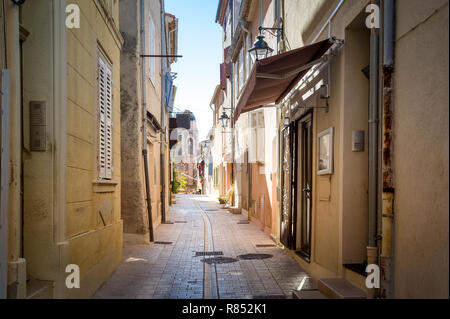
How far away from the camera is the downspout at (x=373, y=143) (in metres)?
4.86

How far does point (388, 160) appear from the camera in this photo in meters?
4.19

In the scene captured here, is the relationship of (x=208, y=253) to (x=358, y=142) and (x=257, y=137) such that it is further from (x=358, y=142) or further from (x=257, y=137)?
(x=257, y=137)

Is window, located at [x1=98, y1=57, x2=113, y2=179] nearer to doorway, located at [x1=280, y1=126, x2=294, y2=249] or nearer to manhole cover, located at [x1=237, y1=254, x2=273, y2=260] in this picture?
manhole cover, located at [x1=237, y1=254, x2=273, y2=260]

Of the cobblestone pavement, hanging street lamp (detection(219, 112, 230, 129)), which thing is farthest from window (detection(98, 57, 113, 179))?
hanging street lamp (detection(219, 112, 230, 129))

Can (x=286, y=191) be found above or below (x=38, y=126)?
below

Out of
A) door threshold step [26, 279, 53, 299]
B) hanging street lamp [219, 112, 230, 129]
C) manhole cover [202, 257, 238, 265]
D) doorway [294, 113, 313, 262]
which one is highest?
hanging street lamp [219, 112, 230, 129]

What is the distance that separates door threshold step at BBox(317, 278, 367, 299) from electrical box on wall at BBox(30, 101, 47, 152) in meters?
3.60

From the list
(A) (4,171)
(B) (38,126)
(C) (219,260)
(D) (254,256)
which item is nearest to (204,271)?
(C) (219,260)

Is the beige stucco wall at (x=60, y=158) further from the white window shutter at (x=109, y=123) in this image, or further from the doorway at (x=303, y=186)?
the doorway at (x=303, y=186)

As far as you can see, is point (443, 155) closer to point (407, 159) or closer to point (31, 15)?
point (407, 159)

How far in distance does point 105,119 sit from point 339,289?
14.1ft

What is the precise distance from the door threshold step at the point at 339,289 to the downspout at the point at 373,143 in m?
0.41

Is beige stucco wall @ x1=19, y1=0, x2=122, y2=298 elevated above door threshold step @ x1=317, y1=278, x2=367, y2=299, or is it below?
above

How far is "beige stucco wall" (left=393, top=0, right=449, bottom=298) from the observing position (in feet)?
10.5
